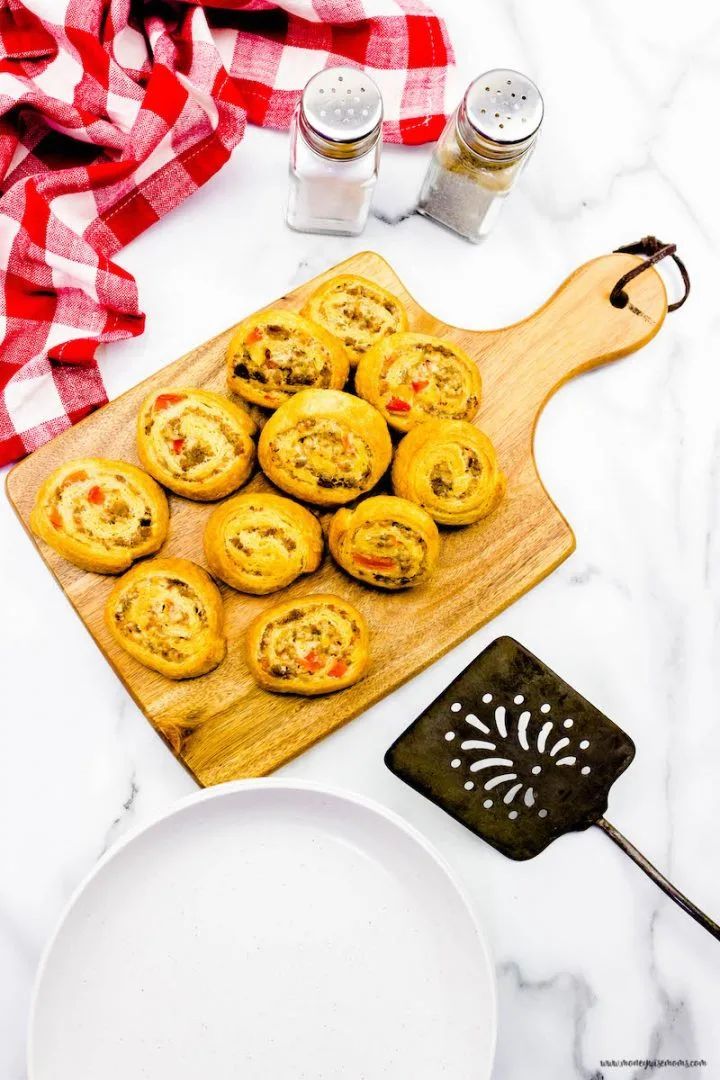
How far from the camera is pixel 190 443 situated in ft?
5.53

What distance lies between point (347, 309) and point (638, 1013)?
1545mm

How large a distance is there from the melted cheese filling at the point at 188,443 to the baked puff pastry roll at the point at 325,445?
0.29ft

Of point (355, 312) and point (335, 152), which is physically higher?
point (335, 152)

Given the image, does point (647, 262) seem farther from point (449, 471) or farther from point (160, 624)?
point (160, 624)

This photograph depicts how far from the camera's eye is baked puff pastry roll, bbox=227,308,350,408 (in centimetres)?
170

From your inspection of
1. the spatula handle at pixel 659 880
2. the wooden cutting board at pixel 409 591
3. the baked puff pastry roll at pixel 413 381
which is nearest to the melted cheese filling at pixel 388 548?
the wooden cutting board at pixel 409 591

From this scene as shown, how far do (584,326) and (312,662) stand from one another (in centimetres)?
95

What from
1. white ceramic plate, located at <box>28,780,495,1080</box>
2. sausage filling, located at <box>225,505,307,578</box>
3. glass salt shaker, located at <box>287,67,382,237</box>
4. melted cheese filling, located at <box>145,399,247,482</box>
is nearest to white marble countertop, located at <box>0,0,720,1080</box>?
glass salt shaker, located at <box>287,67,382,237</box>

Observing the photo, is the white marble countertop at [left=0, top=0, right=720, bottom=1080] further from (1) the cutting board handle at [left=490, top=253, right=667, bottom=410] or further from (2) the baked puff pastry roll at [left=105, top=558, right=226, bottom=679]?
(2) the baked puff pastry roll at [left=105, top=558, right=226, bottom=679]

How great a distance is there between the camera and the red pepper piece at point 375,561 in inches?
65.3

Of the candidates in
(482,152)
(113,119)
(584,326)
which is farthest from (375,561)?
(113,119)

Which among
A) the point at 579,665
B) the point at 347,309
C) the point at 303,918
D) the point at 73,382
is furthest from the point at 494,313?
the point at 303,918

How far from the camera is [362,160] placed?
176 centimetres

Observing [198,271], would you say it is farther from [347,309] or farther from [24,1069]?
[24,1069]
